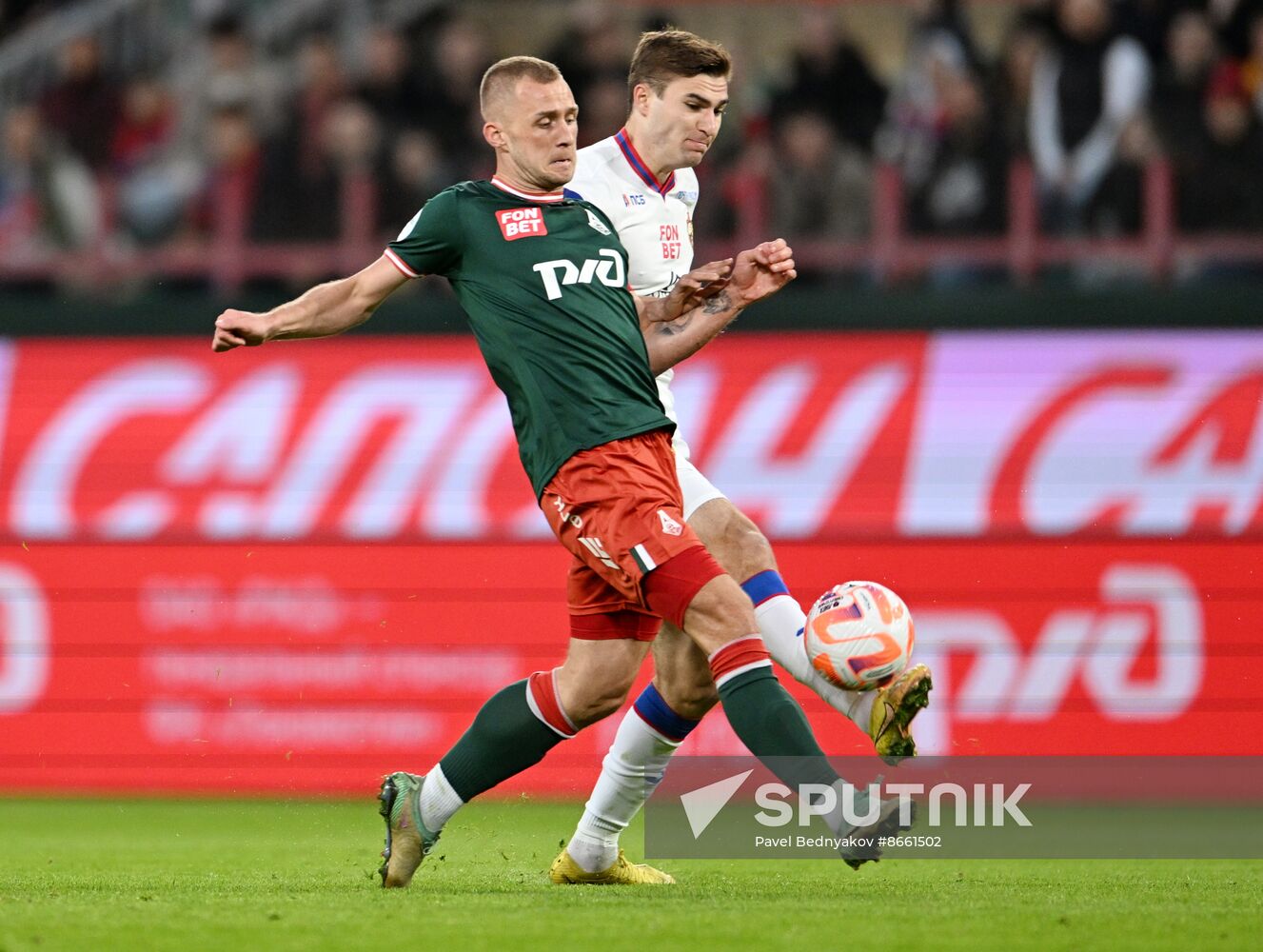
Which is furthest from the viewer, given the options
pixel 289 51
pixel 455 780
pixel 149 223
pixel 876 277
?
pixel 289 51

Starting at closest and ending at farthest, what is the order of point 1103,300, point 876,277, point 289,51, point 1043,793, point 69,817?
point 69,817 < point 1043,793 < point 1103,300 < point 876,277 < point 289,51

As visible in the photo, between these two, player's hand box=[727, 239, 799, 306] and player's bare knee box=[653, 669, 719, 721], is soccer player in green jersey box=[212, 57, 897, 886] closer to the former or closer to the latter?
player's hand box=[727, 239, 799, 306]

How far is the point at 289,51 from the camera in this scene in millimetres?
14242

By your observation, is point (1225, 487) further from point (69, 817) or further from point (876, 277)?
point (69, 817)

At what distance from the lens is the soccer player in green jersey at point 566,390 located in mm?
5285

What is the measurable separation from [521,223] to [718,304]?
0.64m

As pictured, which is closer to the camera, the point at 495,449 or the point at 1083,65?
the point at 495,449

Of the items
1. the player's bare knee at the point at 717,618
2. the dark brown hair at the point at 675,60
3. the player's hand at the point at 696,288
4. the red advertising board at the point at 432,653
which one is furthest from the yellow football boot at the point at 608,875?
the red advertising board at the point at 432,653

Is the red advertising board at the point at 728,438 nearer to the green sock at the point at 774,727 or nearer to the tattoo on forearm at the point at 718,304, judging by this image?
the tattoo on forearm at the point at 718,304

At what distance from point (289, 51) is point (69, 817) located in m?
7.05

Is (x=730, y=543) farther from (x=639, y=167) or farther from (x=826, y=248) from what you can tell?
(x=826, y=248)

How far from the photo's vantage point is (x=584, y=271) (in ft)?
18.5

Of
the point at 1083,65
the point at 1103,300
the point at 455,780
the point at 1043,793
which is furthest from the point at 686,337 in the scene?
the point at 1083,65

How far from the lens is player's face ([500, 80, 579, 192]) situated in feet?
18.4
